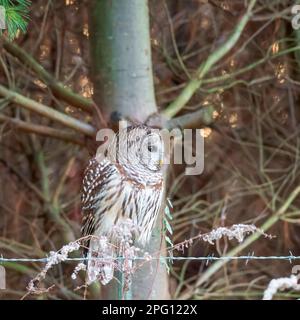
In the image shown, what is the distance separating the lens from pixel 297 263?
374 centimetres

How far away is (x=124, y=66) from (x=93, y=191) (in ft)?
1.35

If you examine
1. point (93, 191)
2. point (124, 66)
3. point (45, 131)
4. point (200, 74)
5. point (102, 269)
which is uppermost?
point (200, 74)

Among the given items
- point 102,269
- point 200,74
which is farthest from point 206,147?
point 102,269

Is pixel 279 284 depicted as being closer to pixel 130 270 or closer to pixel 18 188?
pixel 130 270

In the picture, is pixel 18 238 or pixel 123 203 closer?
pixel 123 203

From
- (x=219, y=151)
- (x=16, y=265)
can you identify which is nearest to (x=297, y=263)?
(x=219, y=151)

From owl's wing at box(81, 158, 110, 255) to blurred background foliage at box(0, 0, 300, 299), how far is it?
99 centimetres

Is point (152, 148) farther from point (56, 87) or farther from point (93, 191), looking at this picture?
point (56, 87)

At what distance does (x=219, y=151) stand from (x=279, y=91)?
0.42m

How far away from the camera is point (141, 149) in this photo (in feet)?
7.03

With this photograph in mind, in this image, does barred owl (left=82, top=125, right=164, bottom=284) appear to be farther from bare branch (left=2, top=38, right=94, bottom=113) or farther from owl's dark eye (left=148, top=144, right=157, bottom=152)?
bare branch (left=2, top=38, right=94, bottom=113)

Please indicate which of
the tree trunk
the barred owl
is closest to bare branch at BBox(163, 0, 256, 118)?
the tree trunk

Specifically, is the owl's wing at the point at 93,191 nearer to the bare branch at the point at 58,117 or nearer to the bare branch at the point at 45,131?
the bare branch at the point at 58,117

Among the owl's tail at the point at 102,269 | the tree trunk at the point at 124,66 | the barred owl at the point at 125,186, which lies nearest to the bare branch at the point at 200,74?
the tree trunk at the point at 124,66
